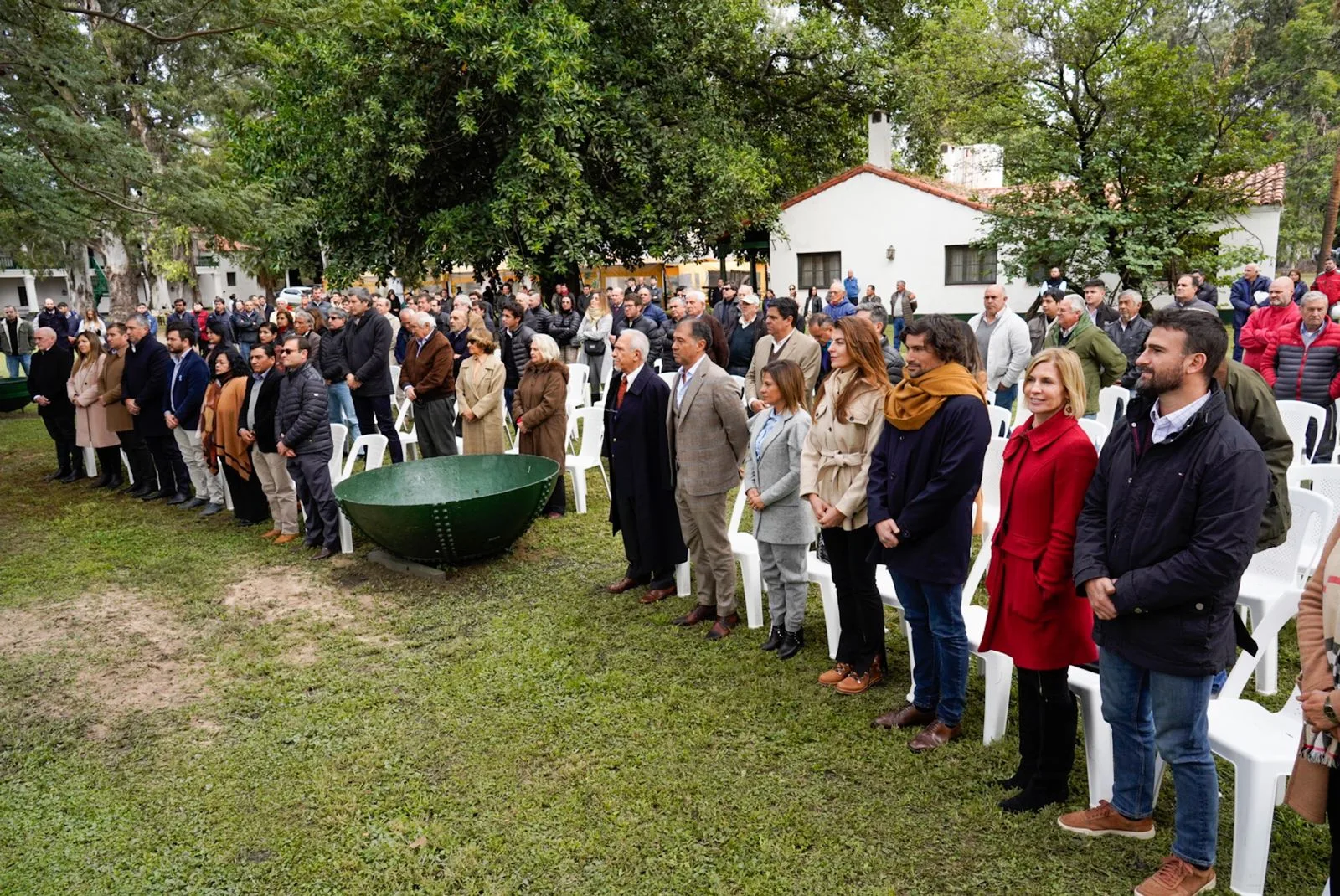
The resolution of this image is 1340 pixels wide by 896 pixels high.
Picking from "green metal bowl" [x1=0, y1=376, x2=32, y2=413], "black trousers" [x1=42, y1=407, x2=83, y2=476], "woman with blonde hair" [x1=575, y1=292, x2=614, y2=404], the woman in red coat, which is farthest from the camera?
"green metal bowl" [x1=0, y1=376, x2=32, y2=413]

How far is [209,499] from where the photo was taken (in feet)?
30.9

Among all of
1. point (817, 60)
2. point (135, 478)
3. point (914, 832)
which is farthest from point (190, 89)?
point (914, 832)

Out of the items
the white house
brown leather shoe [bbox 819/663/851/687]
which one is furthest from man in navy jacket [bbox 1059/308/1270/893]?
the white house

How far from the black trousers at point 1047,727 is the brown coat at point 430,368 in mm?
6255

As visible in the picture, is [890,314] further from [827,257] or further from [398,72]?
[398,72]

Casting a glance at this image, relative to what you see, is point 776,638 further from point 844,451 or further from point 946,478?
point 946,478

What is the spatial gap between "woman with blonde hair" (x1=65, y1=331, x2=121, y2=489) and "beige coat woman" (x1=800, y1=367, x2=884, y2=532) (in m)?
8.58

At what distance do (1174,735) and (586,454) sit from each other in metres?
6.29

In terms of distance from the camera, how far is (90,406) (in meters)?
10.0

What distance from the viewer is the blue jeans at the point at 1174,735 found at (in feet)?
9.70

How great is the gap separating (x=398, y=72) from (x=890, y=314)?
48.8 feet

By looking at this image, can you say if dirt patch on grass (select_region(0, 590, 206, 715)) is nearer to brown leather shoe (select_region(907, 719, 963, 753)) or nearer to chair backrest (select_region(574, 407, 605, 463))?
chair backrest (select_region(574, 407, 605, 463))

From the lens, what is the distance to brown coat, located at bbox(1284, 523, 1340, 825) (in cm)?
245

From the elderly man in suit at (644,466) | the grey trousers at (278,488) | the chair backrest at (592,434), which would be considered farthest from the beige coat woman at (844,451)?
the grey trousers at (278,488)
